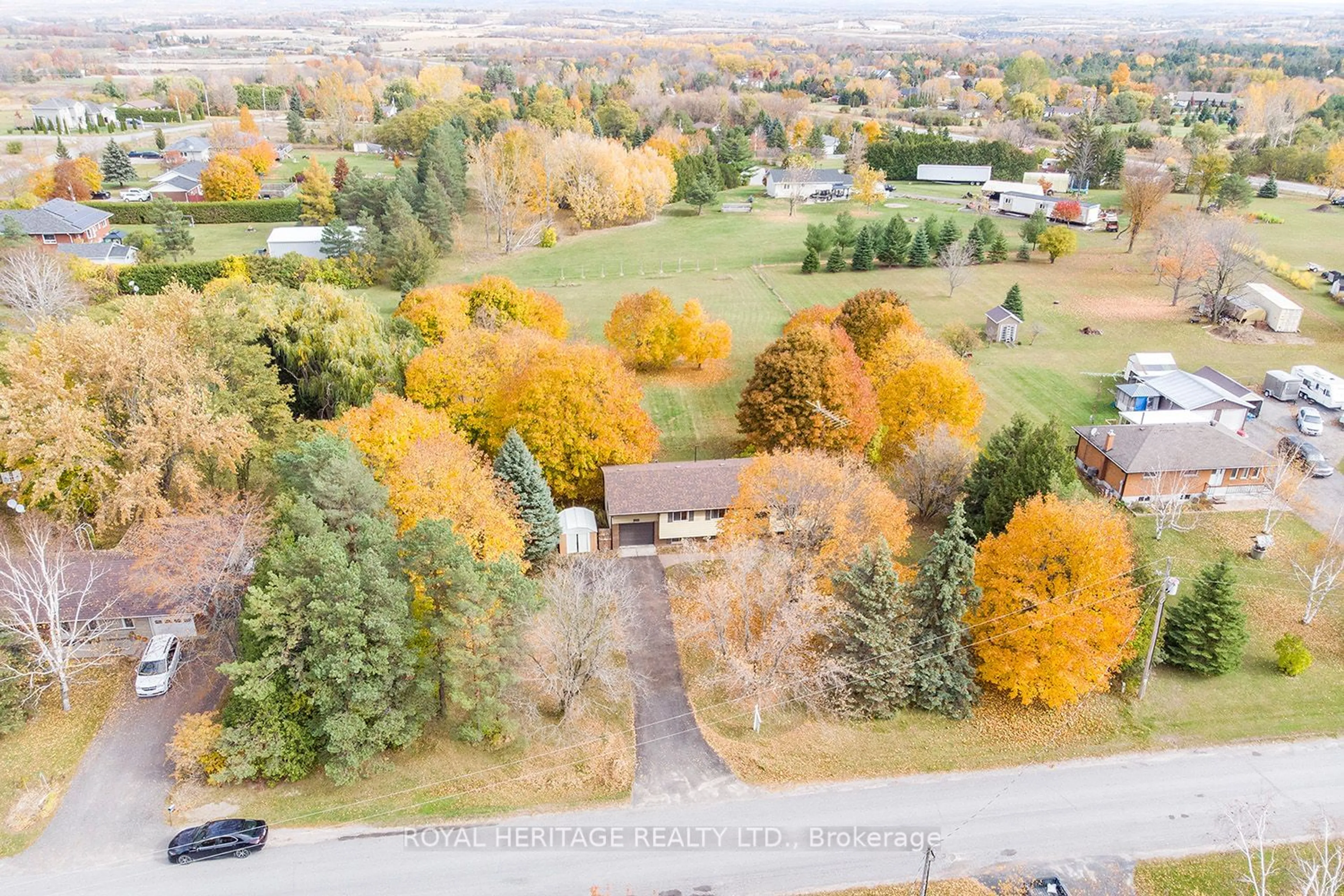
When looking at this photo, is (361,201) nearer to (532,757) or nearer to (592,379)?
(592,379)

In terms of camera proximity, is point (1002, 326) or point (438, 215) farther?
point (438, 215)

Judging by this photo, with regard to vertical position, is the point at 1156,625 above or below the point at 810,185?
below

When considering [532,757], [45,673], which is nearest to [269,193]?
[45,673]

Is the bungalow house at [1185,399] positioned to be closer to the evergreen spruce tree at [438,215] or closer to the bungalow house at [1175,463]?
the bungalow house at [1175,463]

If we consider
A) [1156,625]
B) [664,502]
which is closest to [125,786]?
[664,502]

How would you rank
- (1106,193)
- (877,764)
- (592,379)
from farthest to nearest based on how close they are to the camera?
1. (1106,193)
2. (592,379)
3. (877,764)

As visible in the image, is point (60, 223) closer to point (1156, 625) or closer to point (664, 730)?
point (664, 730)

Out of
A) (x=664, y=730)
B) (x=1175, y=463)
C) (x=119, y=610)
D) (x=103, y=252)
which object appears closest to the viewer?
(x=664, y=730)

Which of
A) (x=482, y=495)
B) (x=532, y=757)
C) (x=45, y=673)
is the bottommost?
(x=532, y=757)
